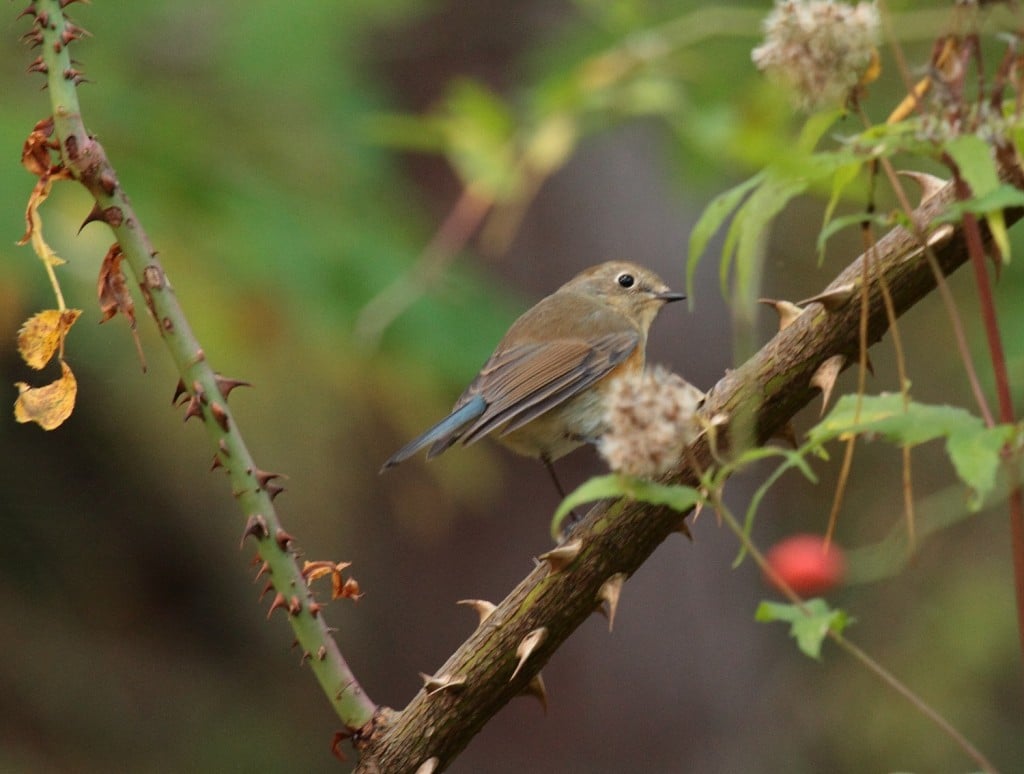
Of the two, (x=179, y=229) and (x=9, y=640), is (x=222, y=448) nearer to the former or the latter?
(x=179, y=229)

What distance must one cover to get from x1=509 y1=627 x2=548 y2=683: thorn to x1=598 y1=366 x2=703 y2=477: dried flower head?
1.21 feet

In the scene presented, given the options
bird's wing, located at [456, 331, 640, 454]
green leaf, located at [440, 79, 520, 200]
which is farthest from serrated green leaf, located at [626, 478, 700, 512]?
bird's wing, located at [456, 331, 640, 454]

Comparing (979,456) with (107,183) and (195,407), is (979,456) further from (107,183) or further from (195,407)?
(107,183)

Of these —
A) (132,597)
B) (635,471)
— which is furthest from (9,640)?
(635,471)

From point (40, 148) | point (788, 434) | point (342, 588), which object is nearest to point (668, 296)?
point (788, 434)

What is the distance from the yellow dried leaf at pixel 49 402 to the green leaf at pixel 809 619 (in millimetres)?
888

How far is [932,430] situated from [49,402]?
107 centimetres

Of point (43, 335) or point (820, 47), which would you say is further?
point (43, 335)

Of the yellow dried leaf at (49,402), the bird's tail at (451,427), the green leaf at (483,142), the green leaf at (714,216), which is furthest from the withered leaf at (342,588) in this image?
the bird's tail at (451,427)

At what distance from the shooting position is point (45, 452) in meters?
7.77

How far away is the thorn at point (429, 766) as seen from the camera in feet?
5.49

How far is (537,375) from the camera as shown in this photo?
458 cm

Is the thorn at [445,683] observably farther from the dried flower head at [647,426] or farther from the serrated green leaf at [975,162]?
the serrated green leaf at [975,162]

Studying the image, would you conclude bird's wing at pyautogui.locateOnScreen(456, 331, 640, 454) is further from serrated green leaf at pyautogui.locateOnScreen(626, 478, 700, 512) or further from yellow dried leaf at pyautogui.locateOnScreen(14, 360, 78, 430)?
serrated green leaf at pyautogui.locateOnScreen(626, 478, 700, 512)
